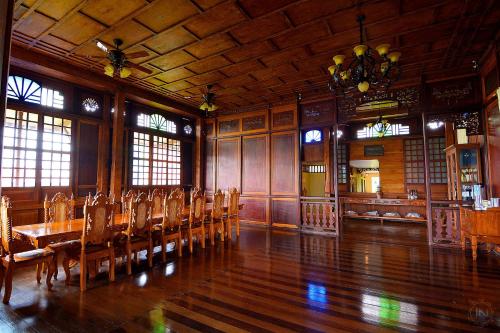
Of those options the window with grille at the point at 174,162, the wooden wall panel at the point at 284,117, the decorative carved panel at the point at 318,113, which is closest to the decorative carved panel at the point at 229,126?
the wooden wall panel at the point at 284,117

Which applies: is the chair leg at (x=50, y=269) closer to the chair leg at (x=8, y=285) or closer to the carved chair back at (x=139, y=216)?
the chair leg at (x=8, y=285)

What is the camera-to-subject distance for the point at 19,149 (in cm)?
534

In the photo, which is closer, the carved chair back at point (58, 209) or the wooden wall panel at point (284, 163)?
the carved chair back at point (58, 209)

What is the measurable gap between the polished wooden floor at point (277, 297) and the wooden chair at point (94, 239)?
10.4 inches

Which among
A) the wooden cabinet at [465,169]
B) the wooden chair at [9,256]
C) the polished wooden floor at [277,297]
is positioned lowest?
the polished wooden floor at [277,297]

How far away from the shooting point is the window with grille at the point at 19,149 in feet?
17.0

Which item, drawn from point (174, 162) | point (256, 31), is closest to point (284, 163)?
point (174, 162)

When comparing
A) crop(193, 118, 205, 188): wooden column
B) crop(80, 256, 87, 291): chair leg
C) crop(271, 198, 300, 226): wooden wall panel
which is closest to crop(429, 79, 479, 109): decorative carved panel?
crop(271, 198, 300, 226): wooden wall panel

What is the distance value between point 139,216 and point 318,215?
173 inches

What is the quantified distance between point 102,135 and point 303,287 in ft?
19.5

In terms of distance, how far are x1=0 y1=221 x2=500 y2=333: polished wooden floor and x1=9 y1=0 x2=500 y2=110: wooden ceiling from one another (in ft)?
11.6

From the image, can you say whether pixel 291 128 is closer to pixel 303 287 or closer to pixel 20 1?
pixel 303 287

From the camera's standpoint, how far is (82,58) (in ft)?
16.6

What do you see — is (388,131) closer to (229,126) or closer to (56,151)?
(229,126)
